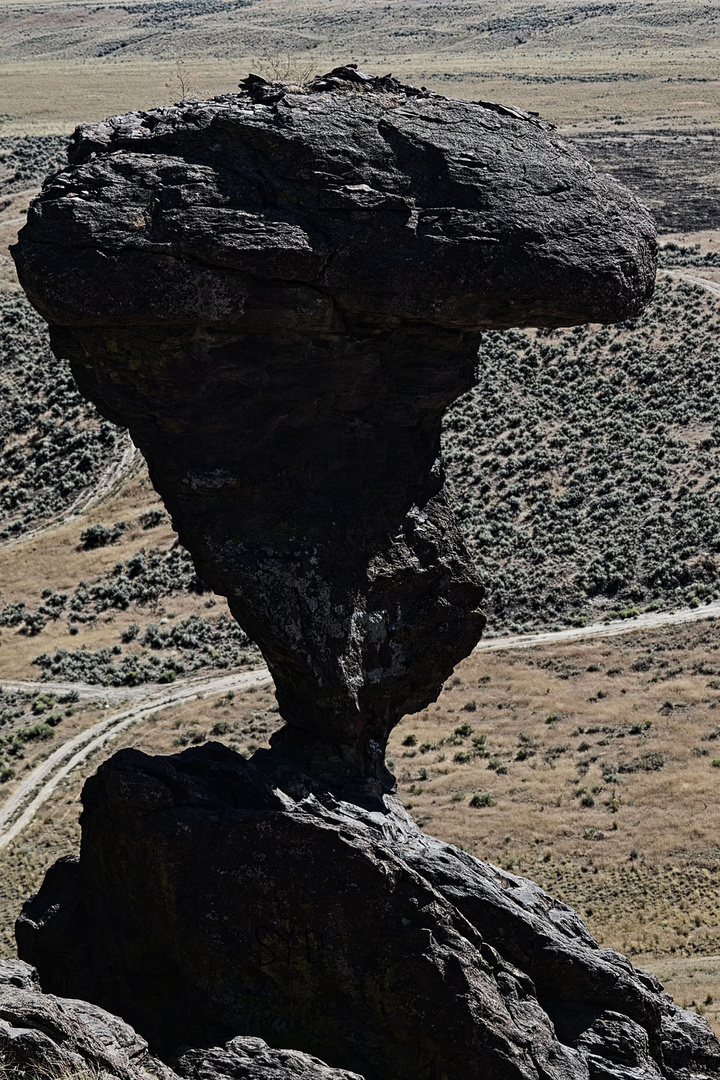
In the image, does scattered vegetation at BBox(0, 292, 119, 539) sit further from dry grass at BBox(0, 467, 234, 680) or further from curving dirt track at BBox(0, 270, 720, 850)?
curving dirt track at BBox(0, 270, 720, 850)

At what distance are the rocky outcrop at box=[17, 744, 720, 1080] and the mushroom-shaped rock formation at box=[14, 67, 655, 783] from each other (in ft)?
10.4

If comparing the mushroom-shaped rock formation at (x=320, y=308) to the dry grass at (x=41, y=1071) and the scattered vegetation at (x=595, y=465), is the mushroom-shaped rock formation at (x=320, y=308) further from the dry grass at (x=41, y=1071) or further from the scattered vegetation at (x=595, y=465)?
the scattered vegetation at (x=595, y=465)

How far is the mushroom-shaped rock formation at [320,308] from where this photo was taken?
58.6ft

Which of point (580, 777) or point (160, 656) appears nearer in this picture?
point (580, 777)

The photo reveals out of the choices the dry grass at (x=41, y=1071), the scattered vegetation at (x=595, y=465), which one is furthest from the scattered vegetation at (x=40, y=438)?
the dry grass at (x=41, y=1071)

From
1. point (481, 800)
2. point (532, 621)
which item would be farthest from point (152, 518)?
point (481, 800)

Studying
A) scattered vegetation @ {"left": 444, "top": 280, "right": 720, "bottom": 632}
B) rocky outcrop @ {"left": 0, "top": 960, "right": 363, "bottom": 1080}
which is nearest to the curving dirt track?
scattered vegetation @ {"left": 444, "top": 280, "right": 720, "bottom": 632}

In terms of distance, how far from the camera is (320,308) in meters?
18.8

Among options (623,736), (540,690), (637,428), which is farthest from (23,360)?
(623,736)

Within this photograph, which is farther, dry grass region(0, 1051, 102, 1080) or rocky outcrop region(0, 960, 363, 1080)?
rocky outcrop region(0, 960, 363, 1080)

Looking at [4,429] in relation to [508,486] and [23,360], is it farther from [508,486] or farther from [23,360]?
[508,486]

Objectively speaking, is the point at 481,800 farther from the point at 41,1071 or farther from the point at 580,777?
the point at 41,1071

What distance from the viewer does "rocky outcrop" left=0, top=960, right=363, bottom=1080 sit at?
13375mm

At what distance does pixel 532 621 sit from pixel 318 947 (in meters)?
40.4
